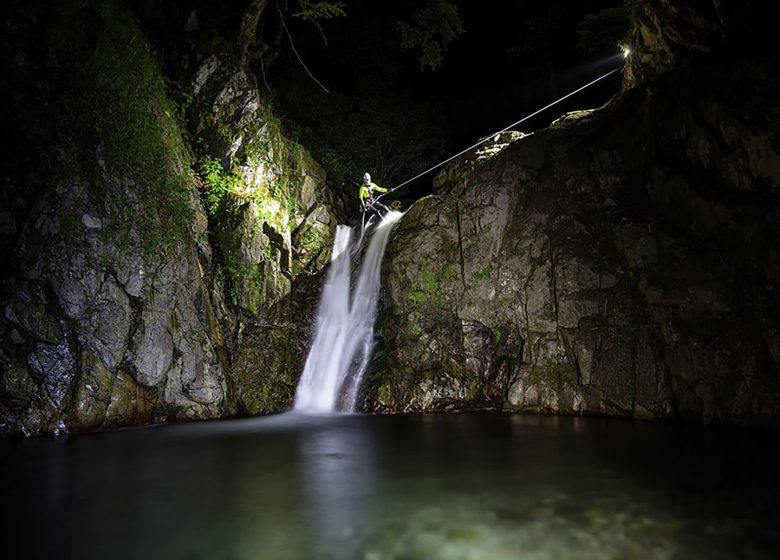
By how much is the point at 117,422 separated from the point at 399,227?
6.46 meters

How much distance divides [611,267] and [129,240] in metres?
7.99

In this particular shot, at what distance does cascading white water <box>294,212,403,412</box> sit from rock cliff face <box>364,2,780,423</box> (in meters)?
0.42

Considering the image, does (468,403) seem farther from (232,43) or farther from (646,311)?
(232,43)

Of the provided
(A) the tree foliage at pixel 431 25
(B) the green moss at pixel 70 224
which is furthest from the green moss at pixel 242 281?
(A) the tree foliage at pixel 431 25

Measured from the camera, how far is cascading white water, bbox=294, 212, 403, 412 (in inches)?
388

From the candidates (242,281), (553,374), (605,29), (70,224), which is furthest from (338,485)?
(605,29)

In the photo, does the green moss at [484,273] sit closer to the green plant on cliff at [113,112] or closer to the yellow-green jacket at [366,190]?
the yellow-green jacket at [366,190]

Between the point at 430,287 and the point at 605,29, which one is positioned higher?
the point at 605,29

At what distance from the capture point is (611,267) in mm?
8383

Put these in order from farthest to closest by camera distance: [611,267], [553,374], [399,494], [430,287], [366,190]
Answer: [366,190], [430,287], [553,374], [611,267], [399,494]

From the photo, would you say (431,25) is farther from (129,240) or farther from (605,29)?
(129,240)

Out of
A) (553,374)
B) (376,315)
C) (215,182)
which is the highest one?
(215,182)

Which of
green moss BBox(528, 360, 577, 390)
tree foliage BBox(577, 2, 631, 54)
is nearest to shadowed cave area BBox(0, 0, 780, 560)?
green moss BBox(528, 360, 577, 390)

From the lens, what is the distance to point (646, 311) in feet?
25.6
